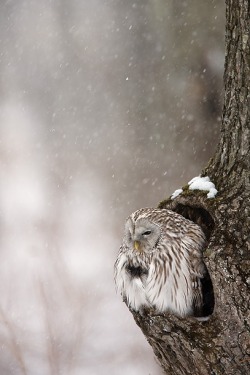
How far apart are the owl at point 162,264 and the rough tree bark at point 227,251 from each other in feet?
0.19

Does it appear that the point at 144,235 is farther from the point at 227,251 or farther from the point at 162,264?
the point at 227,251

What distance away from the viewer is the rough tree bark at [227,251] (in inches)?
74.1

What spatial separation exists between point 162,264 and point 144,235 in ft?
0.39

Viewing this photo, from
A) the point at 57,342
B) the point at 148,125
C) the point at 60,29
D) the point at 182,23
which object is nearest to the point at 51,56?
the point at 60,29

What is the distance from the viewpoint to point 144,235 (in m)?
2.16

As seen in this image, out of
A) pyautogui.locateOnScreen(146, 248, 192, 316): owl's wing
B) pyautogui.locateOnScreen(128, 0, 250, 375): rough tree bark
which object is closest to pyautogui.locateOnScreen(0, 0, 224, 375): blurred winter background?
pyautogui.locateOnScreen(128, 0, 250, 375): rough tree bark

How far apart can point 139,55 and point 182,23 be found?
681mm

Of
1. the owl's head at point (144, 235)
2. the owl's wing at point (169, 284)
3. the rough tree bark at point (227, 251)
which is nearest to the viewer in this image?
the rough tree bark at point (227, 251)

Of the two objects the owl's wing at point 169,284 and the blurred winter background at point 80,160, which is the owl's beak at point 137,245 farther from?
the blurred winter background at point 80,160

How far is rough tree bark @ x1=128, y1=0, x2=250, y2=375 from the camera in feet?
6.18

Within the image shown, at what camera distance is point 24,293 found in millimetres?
5559

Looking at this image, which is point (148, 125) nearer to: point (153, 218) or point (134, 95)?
point (134, 95)

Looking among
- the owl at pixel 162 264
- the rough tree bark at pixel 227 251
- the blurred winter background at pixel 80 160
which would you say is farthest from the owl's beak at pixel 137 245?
the blurred winter background at pixel 80 160

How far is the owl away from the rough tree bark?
59 mm
